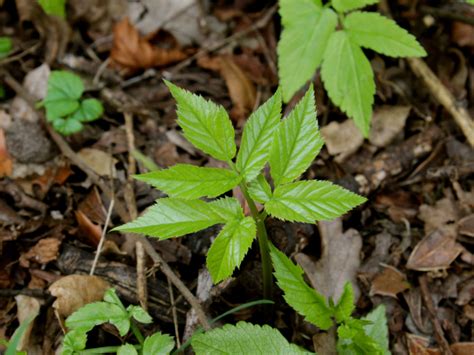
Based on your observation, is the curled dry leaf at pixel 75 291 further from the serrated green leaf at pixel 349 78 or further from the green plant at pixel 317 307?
the serrated green leaf at pixel 349 78

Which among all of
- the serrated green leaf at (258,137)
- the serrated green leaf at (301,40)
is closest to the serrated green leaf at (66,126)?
the serrated green leaf at (301,40)

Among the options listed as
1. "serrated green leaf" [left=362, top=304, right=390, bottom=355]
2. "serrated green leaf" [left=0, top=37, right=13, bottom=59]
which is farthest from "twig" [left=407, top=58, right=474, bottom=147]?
"serrated green leaf" [left=0, top=37, right=13, bottom=59]

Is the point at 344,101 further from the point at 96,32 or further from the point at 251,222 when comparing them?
the point at 96,32

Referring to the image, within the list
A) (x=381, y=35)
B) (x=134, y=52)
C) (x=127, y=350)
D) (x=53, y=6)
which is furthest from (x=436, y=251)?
(x=53, y=6)

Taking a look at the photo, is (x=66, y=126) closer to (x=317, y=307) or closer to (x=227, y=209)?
(x=227, y=209)

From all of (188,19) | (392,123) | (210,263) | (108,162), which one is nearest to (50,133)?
(108,162)

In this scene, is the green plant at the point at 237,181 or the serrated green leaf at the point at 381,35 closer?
the green plant at the point at 237,181

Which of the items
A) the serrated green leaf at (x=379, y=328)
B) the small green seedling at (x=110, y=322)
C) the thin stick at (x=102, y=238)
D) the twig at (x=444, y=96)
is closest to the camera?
the small green seedling at (x=110, y=322)
